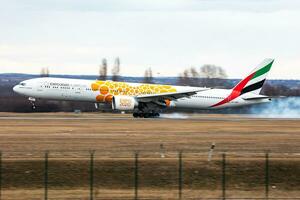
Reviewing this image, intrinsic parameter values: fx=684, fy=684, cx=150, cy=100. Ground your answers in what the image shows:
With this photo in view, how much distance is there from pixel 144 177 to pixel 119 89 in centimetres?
4450

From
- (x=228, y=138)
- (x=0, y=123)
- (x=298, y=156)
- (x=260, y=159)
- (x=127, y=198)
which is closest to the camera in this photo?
(x=127, y=198)

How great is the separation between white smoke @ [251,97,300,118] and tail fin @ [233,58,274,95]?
357 inches

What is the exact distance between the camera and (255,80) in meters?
82.9

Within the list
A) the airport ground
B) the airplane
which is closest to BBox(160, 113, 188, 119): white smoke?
the airplane

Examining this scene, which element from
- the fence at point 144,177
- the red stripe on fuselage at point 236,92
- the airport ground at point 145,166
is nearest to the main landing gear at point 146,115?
the red stripe on fuselage at point 236,92

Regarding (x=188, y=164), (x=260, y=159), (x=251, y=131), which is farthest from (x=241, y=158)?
(x=251, y=131)

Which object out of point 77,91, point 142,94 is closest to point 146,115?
point 142,94

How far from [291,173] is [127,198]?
33.6 feet

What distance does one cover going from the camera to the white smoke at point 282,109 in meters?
91.8

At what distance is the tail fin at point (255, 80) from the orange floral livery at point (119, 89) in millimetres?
8808

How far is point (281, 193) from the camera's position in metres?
31.3

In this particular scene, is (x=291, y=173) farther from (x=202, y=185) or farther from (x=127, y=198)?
(x=127, y=198)

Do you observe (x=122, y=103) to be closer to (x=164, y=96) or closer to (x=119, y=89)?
(x=119, y=89)

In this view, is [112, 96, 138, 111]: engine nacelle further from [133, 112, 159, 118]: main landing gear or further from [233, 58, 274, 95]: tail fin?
[233, 58, 274, 95]: tail fin
